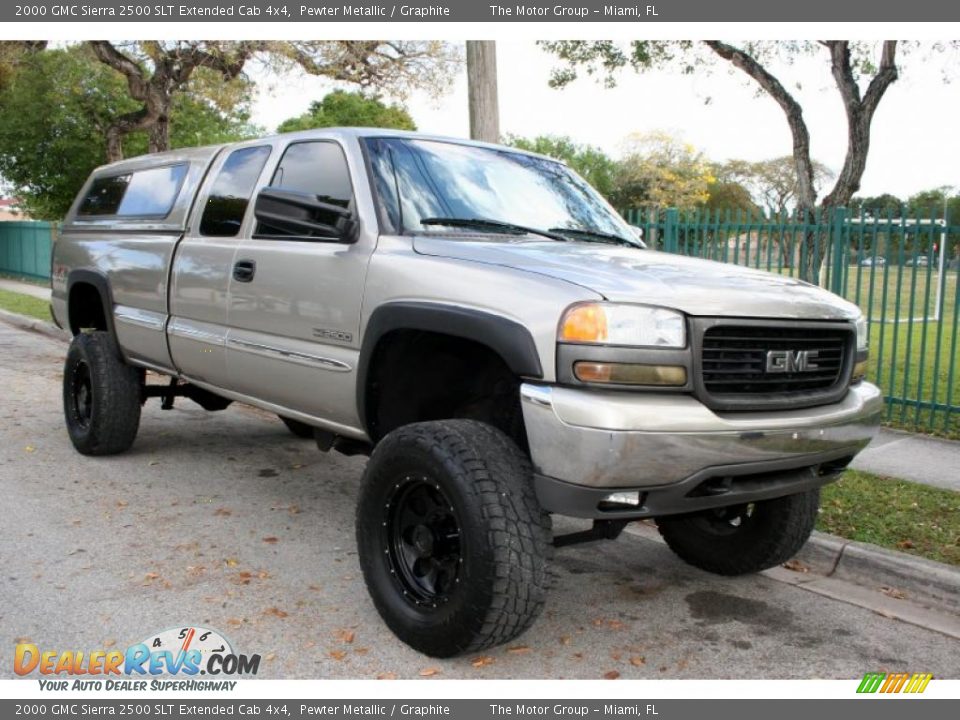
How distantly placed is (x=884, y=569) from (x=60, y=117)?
93.2 feet

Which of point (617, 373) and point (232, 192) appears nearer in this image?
point (617, 373)

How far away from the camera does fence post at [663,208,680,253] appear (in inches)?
372

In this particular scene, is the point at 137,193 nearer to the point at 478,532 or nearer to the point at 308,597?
the point at 308,597

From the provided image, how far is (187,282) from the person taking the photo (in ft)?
17.2

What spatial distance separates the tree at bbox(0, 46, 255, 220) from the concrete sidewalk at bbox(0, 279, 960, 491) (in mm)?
22372

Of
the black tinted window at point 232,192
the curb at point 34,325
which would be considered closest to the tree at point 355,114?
the curb at point 34,325

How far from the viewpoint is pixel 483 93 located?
907cm

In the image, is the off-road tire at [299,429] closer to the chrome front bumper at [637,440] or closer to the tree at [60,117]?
the chrome front bumper at [637,440]

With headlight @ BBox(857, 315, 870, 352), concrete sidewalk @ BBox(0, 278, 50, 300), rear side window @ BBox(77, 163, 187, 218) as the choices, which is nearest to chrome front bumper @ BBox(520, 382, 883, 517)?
headlight @ BBox(857, 315, 870, 352)

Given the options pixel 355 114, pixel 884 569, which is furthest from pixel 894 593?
pixel 355 114

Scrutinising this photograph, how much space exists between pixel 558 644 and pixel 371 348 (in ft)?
4.75

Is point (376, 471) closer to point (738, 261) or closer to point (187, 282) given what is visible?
point (187, 282)

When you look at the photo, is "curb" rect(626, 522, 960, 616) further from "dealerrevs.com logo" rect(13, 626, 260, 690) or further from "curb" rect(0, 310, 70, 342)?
"curb" rect(0, 310, 70, 342)

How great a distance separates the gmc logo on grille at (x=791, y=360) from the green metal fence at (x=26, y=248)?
80.4ft
